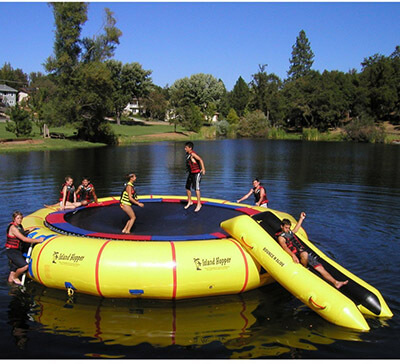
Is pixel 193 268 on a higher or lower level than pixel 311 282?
higher

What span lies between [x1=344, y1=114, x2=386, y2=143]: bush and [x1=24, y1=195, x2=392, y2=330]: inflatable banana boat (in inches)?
2208

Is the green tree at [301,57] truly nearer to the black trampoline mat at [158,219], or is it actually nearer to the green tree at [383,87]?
the green tree at [383,87]

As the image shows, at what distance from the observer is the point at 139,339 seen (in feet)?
21.3

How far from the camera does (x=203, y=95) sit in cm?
9188

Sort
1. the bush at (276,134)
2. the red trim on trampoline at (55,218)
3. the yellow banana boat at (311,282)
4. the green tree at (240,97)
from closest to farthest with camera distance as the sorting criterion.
→ the yellow banana boat at (311,282)
the red trim on trampoline at (55,218)
the bush at (276,134)
the green tree at (240,97)

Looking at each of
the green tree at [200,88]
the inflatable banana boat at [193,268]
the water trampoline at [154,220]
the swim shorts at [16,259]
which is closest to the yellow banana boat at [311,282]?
the inflatable banana boat at [193,268]

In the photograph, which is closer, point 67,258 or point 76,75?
point 67,258

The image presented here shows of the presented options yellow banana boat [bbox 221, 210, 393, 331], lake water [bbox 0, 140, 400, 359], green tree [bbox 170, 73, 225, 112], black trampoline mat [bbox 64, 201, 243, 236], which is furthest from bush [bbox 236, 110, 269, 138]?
yellow banana boat [bbox 221, 210, 393, 331]

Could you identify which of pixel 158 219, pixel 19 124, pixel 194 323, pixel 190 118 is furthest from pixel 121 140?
pixel 194 323

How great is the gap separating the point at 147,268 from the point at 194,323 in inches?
56.0

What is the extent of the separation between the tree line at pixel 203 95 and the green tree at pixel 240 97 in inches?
10.0

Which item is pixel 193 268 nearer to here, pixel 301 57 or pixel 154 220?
pixel 154 220

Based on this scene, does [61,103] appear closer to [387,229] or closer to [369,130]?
[387,229]

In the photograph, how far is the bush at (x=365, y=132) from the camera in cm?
5878
